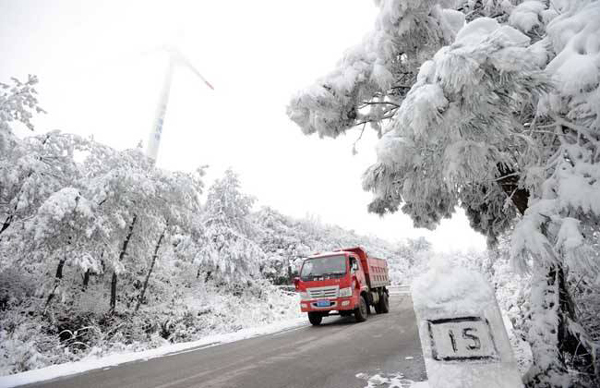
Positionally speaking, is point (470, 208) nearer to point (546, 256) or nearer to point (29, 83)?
point (546, 256)

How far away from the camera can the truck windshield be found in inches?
430

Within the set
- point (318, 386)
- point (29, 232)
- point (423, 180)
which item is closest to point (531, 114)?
point (423, 180)

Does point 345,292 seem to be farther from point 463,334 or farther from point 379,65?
point 463,334

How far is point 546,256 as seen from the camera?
9.69 ft

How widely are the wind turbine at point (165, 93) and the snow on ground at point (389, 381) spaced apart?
108 ft

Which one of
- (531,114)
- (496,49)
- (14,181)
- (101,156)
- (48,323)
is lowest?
(48,323)

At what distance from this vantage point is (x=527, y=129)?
136 inches

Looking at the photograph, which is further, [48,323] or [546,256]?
[48,323]

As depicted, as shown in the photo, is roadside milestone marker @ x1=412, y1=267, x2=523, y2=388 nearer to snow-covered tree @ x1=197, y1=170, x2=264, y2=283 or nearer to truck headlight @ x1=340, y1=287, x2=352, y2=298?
truck headlight @ x1=340, y1=287, x2=352, y2=298

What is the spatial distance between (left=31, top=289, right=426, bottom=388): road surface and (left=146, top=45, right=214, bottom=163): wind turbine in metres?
29.7

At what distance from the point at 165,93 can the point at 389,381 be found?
128ft

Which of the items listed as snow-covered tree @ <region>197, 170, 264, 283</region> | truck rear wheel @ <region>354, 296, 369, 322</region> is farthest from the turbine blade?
truck rear wheel @ <region>354, 296, 369, 322</region>

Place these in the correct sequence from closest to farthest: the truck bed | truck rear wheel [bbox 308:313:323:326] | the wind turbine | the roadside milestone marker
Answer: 1. the roadside milestone marker
2. truck rear wheel [bbox 308:313:323:326]
3. the truck bed
4. the wind turbine

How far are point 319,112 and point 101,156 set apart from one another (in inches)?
476
